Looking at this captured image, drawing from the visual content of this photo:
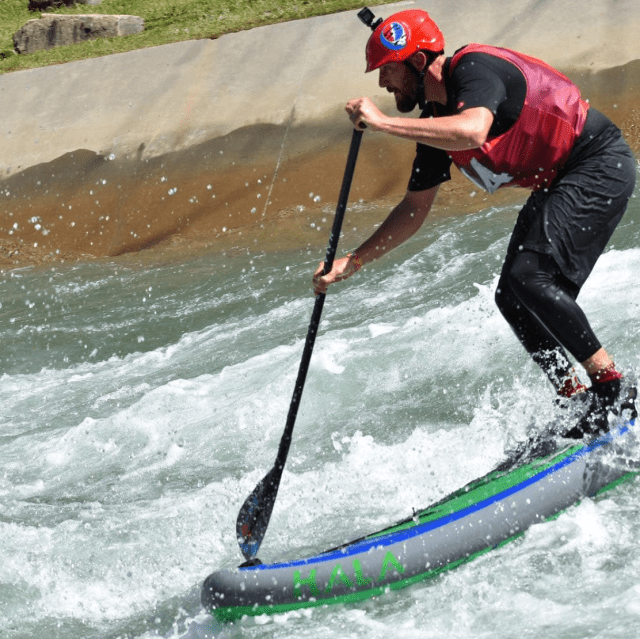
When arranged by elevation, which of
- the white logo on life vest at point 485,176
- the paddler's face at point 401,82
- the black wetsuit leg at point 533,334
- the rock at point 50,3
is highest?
the paddler's face at point 401,82

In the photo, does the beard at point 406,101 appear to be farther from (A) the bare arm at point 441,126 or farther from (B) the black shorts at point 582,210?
(B) the black shorts at point 582,210

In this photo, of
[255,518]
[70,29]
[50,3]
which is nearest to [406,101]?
[255,518]

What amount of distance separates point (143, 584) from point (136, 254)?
5.41 metres

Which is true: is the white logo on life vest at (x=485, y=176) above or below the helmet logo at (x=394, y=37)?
below

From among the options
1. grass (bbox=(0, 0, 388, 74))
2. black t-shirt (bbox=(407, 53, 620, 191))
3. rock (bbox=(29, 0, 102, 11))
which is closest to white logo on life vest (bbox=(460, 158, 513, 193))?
black t-shirt (bbox=(407, 53, 620, 191))

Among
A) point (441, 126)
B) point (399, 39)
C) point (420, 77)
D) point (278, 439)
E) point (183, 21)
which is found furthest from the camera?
point (183, 21)

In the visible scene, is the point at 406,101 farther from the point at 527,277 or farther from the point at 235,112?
the point at 235,112

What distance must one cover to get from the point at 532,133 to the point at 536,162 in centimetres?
12

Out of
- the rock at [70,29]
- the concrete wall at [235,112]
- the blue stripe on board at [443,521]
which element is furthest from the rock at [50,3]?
the blue stripe on board at [443,521]

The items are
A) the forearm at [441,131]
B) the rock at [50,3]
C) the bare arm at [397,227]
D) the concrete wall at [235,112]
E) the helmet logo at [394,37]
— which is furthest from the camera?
the rock at [50,3]

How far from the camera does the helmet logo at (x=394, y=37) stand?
2.85m

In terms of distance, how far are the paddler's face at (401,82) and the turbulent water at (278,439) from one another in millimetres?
1352

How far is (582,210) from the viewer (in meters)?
3.04

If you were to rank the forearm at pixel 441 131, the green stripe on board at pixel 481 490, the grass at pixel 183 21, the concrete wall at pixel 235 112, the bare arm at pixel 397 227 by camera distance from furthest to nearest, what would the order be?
the grass at pixel 183 21 < the concrete wall at pixel 235 112 < the bare arm at pixel 397 227 < the green stripe on board at pixel 481 490 < the forearm at pixel 441 131
